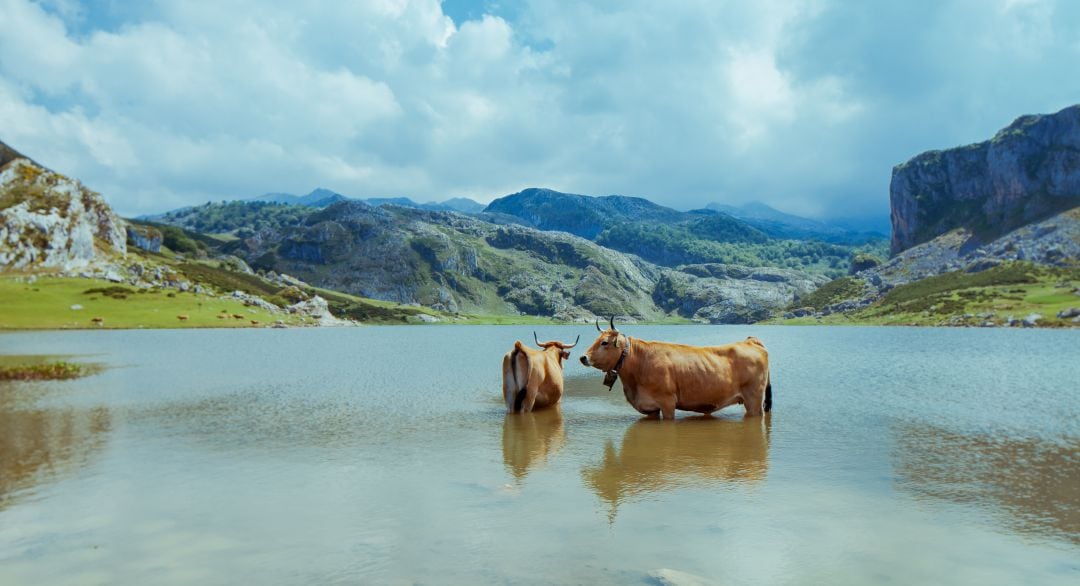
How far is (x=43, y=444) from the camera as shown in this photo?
60.8ft

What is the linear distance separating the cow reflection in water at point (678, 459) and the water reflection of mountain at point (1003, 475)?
11.5ft

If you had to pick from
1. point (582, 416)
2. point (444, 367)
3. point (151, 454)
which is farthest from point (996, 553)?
point (444, 367)

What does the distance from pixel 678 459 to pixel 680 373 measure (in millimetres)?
6806

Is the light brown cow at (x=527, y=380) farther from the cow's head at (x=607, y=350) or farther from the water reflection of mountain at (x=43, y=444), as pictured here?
the water reflection of mountain at (x=43, y=444)

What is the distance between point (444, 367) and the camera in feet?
167

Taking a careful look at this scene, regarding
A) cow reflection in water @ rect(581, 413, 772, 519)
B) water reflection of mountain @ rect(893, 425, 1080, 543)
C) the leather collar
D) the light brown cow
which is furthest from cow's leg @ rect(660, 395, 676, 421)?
water reflection of mountain @ rect(893, 425, 1080, 543)

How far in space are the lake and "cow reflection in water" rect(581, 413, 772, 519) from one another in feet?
0.31

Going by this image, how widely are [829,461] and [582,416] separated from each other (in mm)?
10111

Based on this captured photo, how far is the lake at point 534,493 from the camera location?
9266 millimetres

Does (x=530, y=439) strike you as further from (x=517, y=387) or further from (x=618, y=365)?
(x=517, y=387)

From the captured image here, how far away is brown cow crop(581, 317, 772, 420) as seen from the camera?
22.7 m

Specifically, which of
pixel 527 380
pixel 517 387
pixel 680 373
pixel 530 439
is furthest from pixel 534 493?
pixel 517 387

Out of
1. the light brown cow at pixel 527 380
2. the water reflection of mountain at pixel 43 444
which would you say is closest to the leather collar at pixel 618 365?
the light brown cow at pixel 527 380

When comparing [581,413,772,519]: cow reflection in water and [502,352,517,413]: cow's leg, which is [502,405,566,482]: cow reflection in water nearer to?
[502,352,517,413]: cow's leg
